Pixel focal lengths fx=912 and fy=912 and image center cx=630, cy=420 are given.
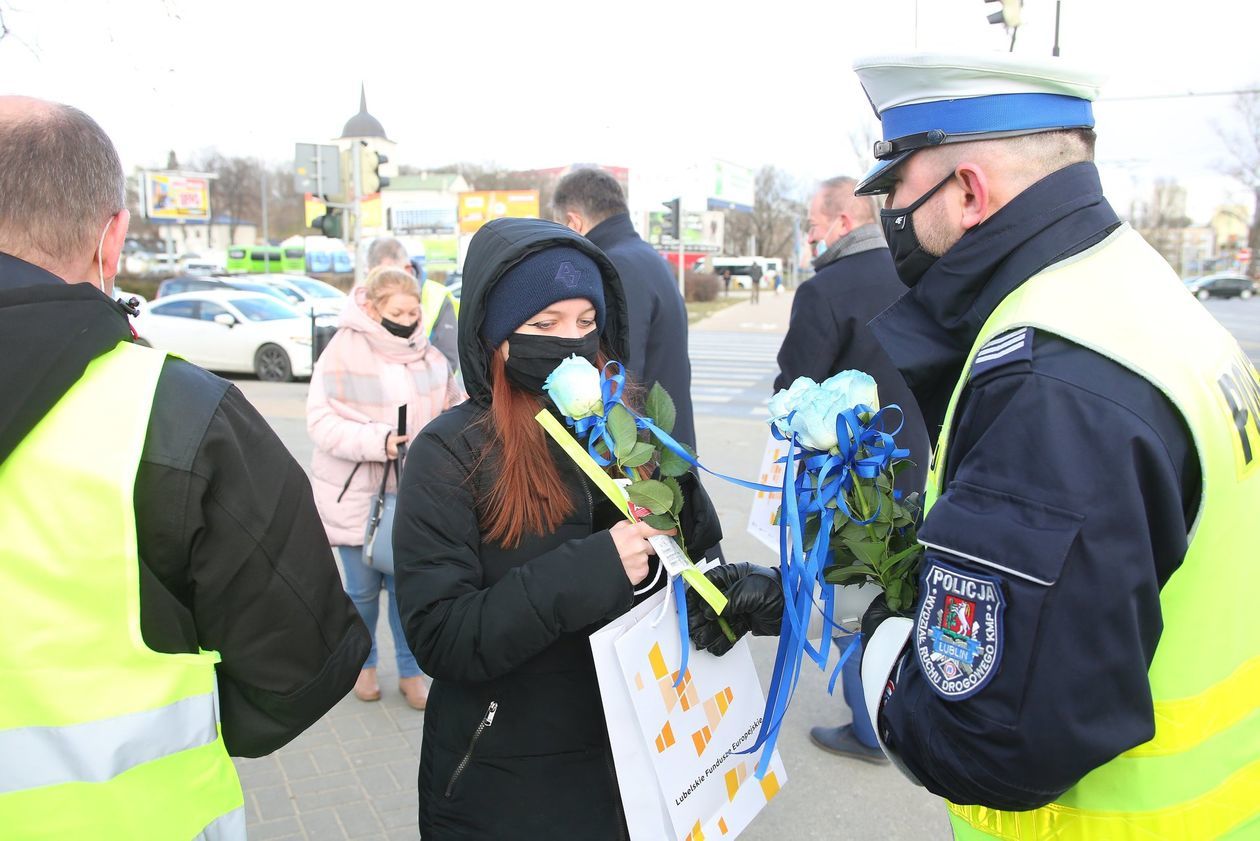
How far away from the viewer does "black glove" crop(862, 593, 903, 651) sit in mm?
1599

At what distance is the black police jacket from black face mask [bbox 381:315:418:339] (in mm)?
2968

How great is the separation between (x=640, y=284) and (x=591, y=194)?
23.3 inches

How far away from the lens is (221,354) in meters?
14.9

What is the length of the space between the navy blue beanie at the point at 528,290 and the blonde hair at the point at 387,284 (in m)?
1.94

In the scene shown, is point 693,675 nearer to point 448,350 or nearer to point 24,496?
point 24,496

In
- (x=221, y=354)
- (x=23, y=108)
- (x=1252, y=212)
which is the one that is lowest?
(x=221, y=354)

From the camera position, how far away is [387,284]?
387 centimetres

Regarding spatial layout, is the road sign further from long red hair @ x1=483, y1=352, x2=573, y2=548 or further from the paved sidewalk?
long red hair @ x1=483, y1=352, x2=573, y2=548

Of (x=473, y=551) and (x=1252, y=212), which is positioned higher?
(x=1252, y=212)

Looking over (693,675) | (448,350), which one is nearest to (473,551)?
(693,675)

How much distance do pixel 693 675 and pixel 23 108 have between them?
1.54 metres

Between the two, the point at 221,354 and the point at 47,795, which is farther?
the point at 221,354

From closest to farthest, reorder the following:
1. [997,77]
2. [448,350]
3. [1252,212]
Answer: [997,77] < [448,350] < [1252,212]

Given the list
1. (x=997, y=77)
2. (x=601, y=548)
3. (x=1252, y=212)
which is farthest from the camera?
(x=1252, y=212)
